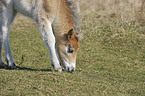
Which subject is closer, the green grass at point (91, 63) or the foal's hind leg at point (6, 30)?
the green grass at point (91, 63)

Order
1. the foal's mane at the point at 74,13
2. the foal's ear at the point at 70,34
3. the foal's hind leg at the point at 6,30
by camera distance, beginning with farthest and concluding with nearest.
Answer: the foal's hind leg at the point at 6,30
the foal's mane at the point at 74,13
the foal's ear at the point at 70,34

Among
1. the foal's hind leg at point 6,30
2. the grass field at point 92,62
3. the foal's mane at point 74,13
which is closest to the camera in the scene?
the grass field at point 92,62

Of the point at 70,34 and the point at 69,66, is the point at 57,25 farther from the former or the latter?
the point at 69,66

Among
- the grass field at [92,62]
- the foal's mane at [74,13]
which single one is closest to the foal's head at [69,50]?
the foal's mane at [74,13]

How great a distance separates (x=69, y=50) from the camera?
7.05 m

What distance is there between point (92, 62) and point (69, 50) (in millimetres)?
2012

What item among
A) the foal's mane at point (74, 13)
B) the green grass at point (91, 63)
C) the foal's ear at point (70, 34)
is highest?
the foal's mane at point (74, 13)

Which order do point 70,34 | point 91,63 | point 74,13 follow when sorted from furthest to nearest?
point 91,63
point 74,13
point 70,34

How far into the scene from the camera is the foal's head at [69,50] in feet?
23.0

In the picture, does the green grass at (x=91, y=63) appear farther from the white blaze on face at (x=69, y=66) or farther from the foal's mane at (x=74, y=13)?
the foal's mane at (x=74, y=13)

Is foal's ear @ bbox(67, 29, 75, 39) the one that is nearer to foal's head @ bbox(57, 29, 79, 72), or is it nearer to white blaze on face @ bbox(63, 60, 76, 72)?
foal's head @ bbox(57, 29, 79, 72)

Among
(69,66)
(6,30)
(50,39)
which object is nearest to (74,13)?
(50,39)

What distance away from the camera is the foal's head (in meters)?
7.00

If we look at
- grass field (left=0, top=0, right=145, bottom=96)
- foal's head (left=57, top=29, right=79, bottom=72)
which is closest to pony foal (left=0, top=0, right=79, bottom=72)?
foal's head (left=57, top=29, right=79, bottom=72)
